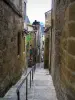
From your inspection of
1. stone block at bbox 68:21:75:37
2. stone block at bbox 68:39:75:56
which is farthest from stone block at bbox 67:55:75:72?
stone block at bbox 68:21:75:37

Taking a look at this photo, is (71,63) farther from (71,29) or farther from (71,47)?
(71,29)

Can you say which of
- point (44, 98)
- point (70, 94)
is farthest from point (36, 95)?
point (70, 94)

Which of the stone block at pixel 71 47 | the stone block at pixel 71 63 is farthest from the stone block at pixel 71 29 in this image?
the stone block at pixel 71 63

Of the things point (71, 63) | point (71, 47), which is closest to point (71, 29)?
point (71, 47)

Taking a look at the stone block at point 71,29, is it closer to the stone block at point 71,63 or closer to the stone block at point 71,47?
the stone block at point 71,47

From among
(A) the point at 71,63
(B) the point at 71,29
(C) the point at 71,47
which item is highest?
(B) the point at 71,29

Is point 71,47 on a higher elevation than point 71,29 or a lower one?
lower

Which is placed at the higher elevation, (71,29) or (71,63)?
(71,29)

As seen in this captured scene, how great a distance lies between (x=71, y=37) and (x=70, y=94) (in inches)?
33.5

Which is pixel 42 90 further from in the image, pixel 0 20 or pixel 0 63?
pixel 0 20

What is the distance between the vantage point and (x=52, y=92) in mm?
8508

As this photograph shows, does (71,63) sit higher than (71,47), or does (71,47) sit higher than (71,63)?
(71,47)

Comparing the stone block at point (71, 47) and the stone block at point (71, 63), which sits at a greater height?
the stone block at point (71, 47)

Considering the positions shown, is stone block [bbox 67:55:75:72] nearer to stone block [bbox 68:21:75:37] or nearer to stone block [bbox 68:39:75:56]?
stone block [bbox 68:39:75:56]
